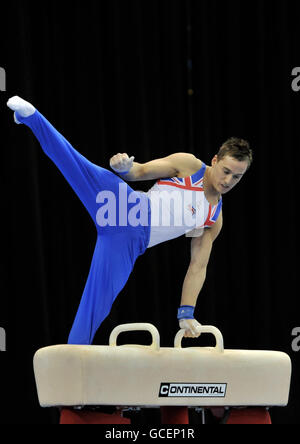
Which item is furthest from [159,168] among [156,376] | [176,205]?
[156,376]

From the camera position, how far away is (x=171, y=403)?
3793mm

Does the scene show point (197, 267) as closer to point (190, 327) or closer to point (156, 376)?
point (190, 327)

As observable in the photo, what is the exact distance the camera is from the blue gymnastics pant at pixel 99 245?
4203 mm

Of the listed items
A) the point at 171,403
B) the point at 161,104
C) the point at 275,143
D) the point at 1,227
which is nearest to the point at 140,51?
the point at 161,104

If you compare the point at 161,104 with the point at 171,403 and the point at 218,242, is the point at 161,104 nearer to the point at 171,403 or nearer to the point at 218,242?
the point at 218,242

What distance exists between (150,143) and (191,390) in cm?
298

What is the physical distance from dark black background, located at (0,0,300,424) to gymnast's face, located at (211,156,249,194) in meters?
1.67

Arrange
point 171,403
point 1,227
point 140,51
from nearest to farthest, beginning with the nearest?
1. point 171,403
2. point 1,227
3. point 140,51

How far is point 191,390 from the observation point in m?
3.84

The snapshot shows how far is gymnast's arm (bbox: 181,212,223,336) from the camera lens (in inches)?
179

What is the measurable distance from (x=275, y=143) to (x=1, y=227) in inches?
111

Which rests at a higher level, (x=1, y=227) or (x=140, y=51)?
(x=140, y=51)

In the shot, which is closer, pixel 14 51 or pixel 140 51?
pixel 14 51
